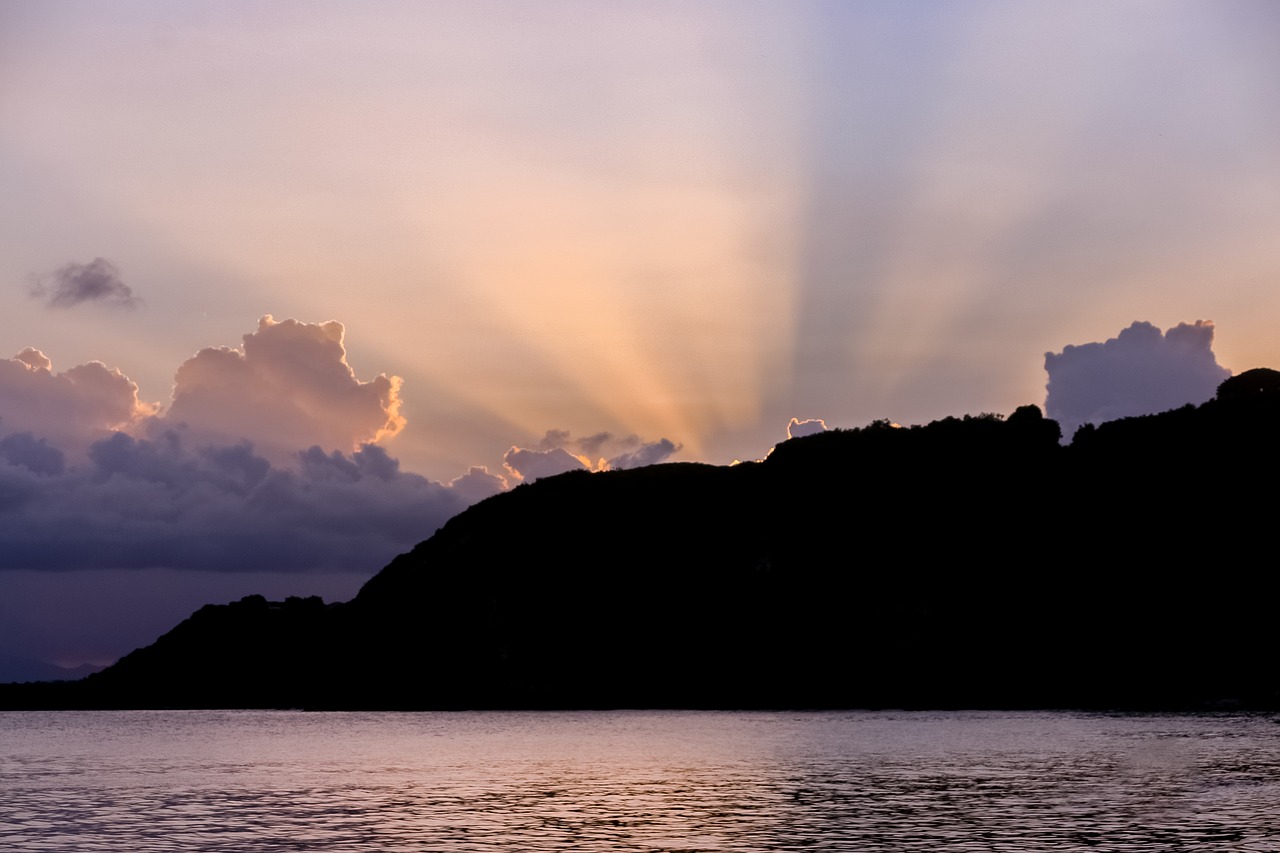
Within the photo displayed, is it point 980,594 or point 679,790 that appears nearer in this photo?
point 679,790

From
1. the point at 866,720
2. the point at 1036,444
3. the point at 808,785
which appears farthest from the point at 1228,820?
the point at 1036,444

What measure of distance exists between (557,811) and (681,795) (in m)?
8.09

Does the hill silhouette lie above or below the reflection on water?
above

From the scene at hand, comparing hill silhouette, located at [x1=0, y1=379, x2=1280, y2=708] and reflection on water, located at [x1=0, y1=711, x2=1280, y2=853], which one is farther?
hill silhouette, located at [x1=0, y1=379, x2=1280, y2=708]

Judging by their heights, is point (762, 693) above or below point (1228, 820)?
above

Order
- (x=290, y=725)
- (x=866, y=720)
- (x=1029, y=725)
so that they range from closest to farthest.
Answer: (x=1029, y=725) < (x=866, y=720) < (x=290, y=725)

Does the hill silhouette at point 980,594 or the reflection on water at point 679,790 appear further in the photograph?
the hill silhouette at point 980,594

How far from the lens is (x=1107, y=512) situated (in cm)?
18625

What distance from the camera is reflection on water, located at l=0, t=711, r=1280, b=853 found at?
Answer: 1858 inches

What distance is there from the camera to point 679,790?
6575 cm

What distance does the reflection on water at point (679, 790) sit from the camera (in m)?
47.2

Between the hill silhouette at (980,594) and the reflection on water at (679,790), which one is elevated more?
the hill silhouette at (980,594)

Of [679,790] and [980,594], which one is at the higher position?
[980,594]

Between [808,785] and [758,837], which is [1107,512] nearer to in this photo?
[808,785]
